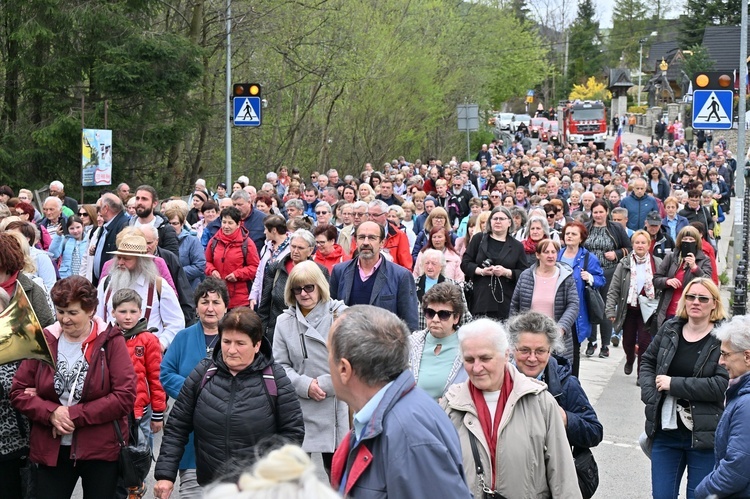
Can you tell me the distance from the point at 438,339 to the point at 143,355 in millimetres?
1942

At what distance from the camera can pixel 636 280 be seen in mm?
11555

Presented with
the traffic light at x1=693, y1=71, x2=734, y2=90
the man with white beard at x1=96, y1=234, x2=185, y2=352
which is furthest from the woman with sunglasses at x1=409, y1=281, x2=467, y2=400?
the traffic light at x1=693, y1=71, x2=734, y2=90

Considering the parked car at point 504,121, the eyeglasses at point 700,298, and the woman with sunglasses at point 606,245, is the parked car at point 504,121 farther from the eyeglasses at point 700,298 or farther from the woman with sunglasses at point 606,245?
the eyeglasses at point 700,298

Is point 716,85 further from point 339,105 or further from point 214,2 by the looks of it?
point 339,105

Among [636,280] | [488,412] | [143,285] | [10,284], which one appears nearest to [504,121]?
[636,280]

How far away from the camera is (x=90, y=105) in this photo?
21281mm

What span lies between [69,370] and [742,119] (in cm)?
1514

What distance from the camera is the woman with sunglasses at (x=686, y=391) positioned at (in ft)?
20.1

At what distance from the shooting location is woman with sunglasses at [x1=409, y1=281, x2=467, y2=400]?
6129mm

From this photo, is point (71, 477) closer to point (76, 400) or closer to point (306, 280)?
point (76, 400)

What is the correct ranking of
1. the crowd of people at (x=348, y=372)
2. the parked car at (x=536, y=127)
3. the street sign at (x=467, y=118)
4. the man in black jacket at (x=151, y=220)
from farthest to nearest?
1. the parked car at (x=536, y=127)
2. the street sign at (x=467, y=118)
3. the man in black jacket at (x=151, y=220)
4. the crowd of people at (x=348, y=372)

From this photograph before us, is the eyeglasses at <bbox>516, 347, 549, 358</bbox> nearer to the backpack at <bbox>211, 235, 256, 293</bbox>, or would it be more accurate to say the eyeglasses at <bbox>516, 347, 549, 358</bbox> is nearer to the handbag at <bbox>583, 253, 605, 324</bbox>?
the handbag at <bbox>583, 253, 605, 324</bbox>

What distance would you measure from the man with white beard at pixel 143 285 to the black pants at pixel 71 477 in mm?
2057

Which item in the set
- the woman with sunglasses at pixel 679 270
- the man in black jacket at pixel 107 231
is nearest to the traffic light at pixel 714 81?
the woman with sunglasses at pixel 679 270
